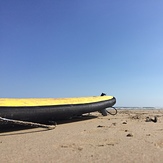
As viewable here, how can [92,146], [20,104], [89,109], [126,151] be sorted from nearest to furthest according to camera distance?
[126,151], [92,146], [20,104], [89,109]

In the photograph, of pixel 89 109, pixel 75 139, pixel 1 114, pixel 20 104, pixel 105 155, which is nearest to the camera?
pixel 105 155

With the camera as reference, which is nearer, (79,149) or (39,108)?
(79,149)

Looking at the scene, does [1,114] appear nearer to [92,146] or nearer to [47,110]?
[47,110]

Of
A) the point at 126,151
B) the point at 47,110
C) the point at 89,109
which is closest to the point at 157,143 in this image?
the point at 126,151

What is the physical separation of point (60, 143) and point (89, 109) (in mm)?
4754

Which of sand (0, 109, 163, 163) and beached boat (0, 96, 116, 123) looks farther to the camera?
beached boat (0, 96, 116, 123)

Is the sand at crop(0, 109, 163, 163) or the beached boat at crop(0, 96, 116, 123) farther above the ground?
the beached boat at crop(0, 96, 116, 123)

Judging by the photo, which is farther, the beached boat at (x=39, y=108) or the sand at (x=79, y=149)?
the beached boat at (x=39, y=108)

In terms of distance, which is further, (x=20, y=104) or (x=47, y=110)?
(x=47, y=110)

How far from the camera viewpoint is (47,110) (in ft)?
22.0

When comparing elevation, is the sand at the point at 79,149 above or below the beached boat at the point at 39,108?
below

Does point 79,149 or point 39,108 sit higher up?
point 39,108

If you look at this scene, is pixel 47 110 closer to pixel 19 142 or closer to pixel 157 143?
pixel 19 142

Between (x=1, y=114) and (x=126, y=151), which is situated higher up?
(x=1, y=114)
